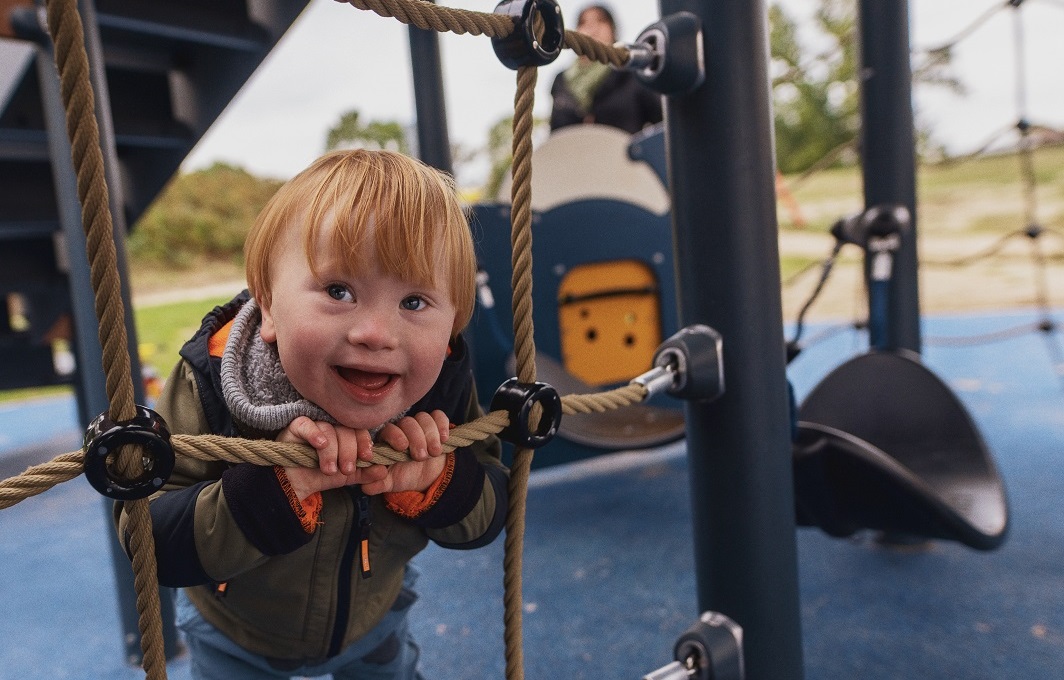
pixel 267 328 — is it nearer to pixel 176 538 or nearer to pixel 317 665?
pixel 176 538

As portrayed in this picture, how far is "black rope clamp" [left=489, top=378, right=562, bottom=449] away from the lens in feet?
1.65

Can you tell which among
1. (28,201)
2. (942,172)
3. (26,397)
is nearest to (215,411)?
(28,201)

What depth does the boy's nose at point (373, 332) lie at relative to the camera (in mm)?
378

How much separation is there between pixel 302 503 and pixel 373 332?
0.14m

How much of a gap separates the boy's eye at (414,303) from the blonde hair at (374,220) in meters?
0.01

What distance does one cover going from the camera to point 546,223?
151 centimetres

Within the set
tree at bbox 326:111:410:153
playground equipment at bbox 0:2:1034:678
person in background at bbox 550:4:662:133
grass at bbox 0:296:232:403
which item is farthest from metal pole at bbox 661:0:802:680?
tree at bbox 326:111:410:153

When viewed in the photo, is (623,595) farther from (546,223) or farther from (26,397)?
(26,397)

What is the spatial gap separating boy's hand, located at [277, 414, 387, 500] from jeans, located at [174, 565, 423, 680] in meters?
0.24

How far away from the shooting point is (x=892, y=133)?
47.1 inches


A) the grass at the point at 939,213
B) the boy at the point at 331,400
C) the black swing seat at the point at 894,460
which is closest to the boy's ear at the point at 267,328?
the boy at the point at 331,400

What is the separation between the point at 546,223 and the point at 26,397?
3590 millimetres

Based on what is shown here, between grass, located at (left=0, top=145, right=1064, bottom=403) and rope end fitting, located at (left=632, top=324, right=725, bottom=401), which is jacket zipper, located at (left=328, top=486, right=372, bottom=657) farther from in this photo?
grass, located at (left=0, top=145, right=1064, bottom=403)

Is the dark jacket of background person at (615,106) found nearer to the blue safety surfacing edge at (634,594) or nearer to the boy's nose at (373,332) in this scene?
the blue safety surfacing edge at (634,594)
